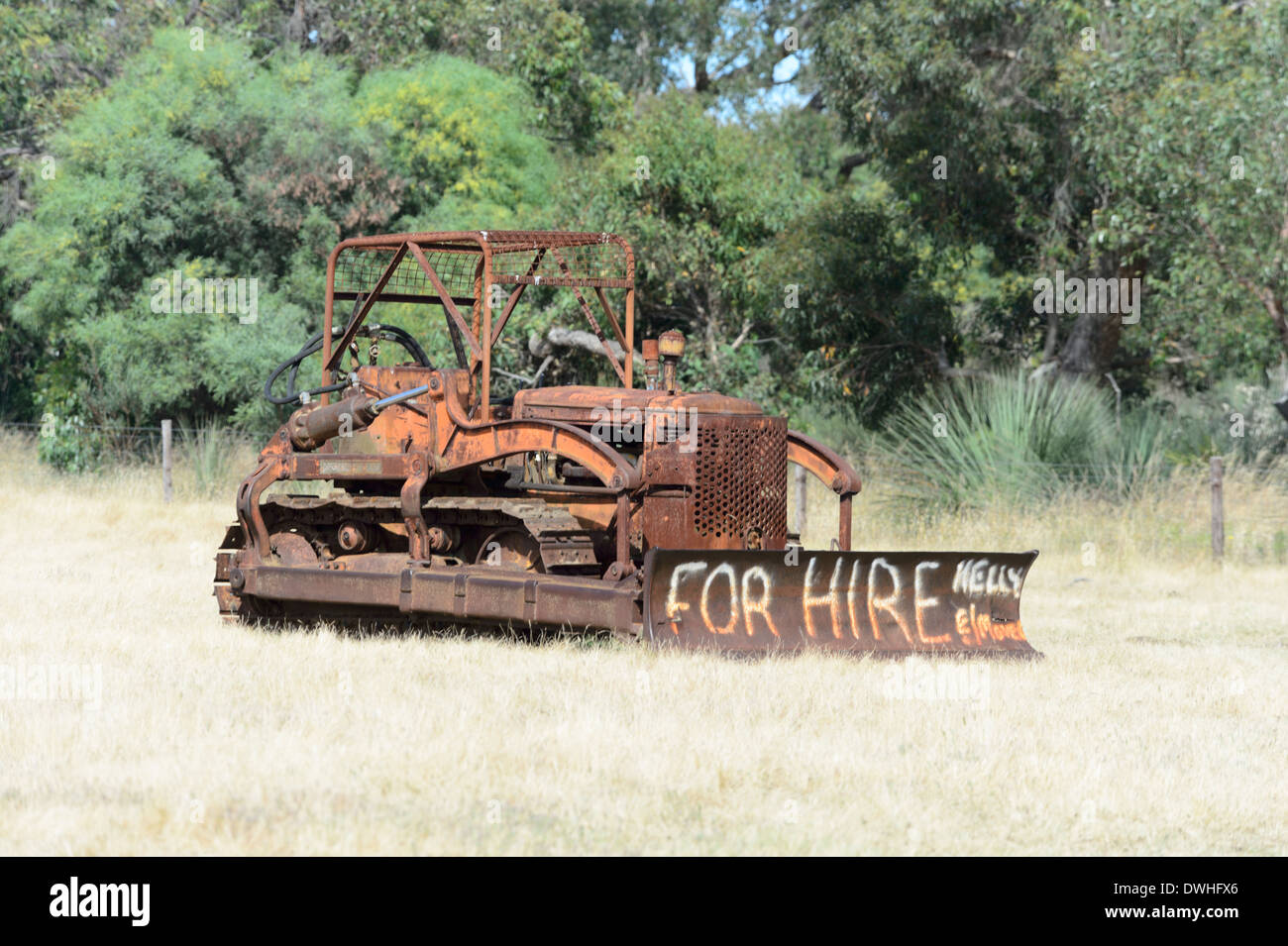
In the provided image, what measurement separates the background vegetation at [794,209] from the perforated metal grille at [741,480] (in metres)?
8.17

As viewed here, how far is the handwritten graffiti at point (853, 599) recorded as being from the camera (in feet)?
30.8

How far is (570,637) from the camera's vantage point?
32.9ft

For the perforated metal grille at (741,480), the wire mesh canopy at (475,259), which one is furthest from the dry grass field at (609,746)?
the wire mesh canopy at (475,259)

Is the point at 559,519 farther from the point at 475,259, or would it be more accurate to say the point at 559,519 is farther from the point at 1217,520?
the point at 1217,520

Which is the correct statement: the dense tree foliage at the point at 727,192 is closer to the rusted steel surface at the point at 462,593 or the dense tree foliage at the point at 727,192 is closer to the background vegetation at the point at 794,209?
the background vegetation at the point at 794,209

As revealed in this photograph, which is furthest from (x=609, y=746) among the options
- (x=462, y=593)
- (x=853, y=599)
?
(x=853, y=599)

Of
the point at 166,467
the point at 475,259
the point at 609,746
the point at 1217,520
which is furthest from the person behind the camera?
the point at 166,467

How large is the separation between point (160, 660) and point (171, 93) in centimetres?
1712

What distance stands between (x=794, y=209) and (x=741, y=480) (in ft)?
43.0

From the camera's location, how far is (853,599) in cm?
986

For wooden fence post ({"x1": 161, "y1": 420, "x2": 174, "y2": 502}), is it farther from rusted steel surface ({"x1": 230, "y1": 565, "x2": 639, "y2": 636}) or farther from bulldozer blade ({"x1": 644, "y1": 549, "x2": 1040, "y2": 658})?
bulldozer blade ({"x1": 644, "y1": 549, "x2": 1040, "y2": 658})

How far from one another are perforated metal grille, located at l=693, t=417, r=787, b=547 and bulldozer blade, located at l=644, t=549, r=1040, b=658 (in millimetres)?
545

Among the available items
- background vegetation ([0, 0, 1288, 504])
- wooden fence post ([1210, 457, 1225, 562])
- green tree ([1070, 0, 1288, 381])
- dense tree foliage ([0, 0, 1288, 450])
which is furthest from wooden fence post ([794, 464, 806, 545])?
wooden fence post ([1210, 457, 1225, 562])
